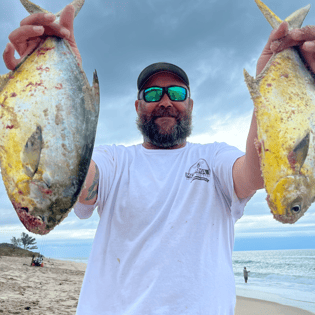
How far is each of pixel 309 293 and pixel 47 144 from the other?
664 inches

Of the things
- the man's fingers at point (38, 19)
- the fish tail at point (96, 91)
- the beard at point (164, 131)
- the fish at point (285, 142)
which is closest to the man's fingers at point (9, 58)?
the man's fingers at point (38, 19)

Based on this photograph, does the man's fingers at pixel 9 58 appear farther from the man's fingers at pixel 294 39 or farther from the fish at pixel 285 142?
the man's fingers at pixel 294 39

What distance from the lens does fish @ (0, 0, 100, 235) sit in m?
1.39

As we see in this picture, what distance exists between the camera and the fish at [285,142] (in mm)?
1393

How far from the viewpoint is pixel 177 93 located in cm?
285

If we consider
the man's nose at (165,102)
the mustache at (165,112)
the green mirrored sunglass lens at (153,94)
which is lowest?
the mustache at (165,112)

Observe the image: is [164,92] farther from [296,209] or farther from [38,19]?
[296,209]

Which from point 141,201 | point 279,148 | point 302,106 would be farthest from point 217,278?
point 302,106

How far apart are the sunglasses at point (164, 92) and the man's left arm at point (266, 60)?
3.32 ft

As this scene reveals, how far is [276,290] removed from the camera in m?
15.6

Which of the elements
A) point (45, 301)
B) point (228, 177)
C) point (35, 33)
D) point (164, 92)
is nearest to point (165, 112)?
point (164, 92)

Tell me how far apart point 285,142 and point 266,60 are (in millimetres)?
715

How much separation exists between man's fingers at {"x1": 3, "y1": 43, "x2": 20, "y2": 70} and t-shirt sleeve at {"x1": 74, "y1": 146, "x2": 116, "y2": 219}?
90 centimetres

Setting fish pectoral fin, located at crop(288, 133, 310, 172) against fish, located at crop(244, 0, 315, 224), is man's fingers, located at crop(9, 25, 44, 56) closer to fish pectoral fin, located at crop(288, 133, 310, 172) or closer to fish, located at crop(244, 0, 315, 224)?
→ fish, located at crop(244, 0, 315, 224)
